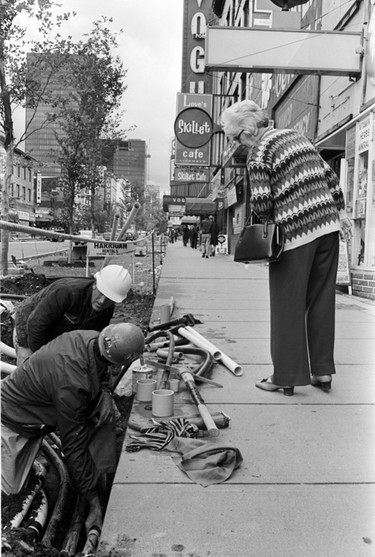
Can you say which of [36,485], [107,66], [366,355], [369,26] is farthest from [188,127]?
[36,485]

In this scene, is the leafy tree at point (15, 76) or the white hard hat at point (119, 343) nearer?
the white hard hat at point (119, 343)

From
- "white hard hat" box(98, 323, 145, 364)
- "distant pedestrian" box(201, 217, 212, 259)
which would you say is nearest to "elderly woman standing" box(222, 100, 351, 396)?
"white hard hat" box(98, 323, 145, 364)

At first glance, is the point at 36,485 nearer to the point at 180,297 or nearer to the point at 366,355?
the point at 366,355

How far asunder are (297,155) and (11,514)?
102 inches

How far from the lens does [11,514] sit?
2.66m

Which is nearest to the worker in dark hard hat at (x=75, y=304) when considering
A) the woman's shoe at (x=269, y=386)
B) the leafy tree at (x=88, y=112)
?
the woman's shoe at (x=269, y=386)

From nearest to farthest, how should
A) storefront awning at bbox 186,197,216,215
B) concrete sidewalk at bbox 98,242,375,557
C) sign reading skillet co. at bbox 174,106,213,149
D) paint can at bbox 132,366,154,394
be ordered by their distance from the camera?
concrete sidewalk at bbox 98,242,375,557 → paint can at bbox 132,366,154,394 → sign reading skillet co. at bbox 174,106,213,149 → storefront awning at bbox 186,197,216,215

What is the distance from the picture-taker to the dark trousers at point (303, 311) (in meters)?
3.61

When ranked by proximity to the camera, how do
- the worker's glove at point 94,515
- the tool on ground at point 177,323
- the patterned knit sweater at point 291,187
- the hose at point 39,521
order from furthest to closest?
the tool on ground at point 177,323, the patterned knit sweater at point 291,187, the worker's glove at point 94,515, the hose at point 39,521

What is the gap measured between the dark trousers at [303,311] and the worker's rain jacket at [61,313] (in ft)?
3.79

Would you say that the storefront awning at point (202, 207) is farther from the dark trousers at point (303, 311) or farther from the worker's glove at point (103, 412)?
the worker's glove at point (103, 412)

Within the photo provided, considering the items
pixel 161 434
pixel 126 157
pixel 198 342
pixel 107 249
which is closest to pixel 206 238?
pixel 126 157

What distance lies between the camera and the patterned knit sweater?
3.56 m

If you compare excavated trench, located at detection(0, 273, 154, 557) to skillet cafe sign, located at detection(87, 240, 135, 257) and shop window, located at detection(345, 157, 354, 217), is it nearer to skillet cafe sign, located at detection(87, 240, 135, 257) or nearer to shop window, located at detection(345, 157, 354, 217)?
skillet cafe sign, located at detection(87, 240, 135, 257)
